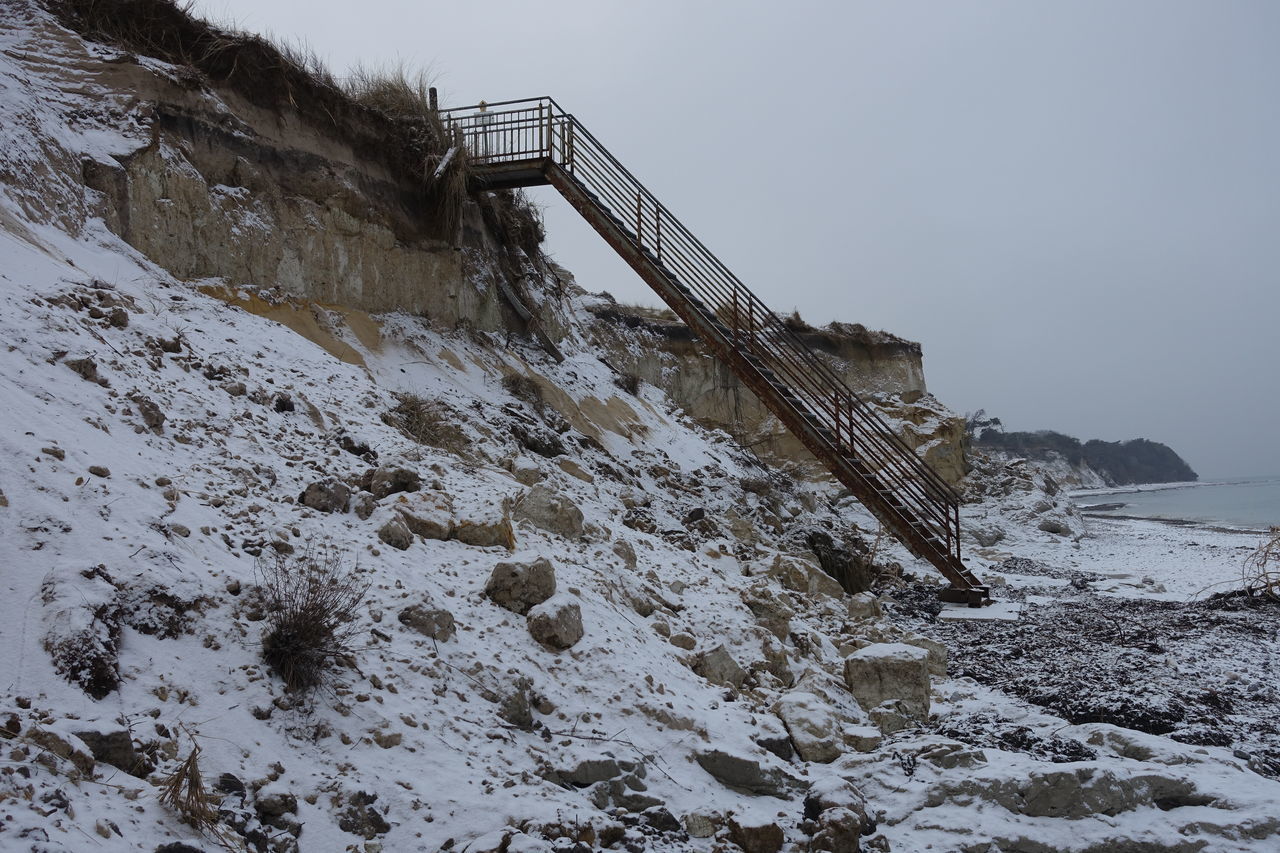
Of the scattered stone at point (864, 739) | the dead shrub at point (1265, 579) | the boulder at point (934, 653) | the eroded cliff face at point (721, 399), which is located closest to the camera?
the scattered stone at point (864, 739)

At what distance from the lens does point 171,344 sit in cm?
633

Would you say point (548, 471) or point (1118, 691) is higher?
point (548, 471)

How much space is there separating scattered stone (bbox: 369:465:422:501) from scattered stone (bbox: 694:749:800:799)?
3119mm

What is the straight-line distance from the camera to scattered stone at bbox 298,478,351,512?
216 inches

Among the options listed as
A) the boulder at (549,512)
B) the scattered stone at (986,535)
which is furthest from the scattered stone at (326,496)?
the scattered stone at (986,535)

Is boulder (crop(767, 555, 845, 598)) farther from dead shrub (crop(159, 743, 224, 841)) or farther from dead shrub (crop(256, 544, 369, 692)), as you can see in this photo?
dead shrub (crop(159, 743, 224, 841))

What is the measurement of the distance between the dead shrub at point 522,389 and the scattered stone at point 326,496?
5.34 m

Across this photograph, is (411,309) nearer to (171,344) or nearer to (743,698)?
(171,344)

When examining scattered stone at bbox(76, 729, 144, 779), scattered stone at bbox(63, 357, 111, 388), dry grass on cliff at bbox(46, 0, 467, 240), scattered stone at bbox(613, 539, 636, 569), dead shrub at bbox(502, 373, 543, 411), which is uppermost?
dry grass on cliff at bbox(46, 0, 467, 240)

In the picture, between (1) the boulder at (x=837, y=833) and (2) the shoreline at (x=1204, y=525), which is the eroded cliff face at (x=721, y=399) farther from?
(1) the boulder at (x=837, y=833)

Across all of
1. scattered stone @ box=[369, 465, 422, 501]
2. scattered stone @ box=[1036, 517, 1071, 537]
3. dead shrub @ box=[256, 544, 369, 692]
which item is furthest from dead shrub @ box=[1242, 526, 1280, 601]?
dead shrub @ box=[256, 544, 369, 692]

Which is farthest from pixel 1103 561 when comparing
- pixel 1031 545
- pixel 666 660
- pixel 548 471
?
pixel 666 660

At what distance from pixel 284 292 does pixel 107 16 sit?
3.56 m

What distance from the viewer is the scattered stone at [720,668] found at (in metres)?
5.84
